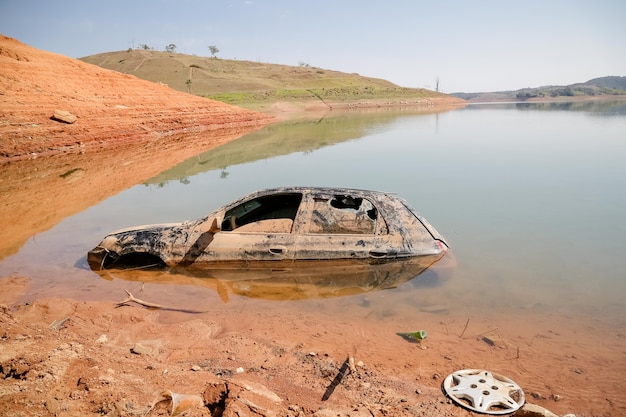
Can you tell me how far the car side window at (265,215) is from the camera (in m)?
6.45

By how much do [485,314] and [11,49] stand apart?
1467 inches

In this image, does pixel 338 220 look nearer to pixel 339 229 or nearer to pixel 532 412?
pixel 339 229

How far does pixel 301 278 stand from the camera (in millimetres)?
6137

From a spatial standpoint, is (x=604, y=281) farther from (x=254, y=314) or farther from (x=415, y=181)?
(x=415, y=181)

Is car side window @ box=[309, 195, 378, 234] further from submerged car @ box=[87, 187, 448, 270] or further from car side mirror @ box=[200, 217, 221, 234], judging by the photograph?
car side mirror @ box=[200, 217, 221, 234]

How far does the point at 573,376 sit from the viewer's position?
12.7ft

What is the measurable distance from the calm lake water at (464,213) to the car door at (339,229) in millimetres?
770

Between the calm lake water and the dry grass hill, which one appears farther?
the dry grass hill

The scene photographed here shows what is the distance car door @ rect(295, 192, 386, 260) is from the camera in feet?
19.9

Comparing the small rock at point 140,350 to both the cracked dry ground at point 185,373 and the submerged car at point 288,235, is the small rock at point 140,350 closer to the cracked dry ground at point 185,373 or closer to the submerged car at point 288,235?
the cracked dry ground at point 185,373

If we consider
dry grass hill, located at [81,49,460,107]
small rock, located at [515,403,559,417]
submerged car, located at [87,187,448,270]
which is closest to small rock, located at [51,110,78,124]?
submerged car, located at [87,187,448,270]

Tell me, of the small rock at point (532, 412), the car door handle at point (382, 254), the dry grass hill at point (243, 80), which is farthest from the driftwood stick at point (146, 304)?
the dry grass hill at point (243, 80)

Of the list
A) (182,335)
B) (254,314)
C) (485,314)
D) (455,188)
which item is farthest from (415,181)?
(182,335)

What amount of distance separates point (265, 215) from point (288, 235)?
0.67m
